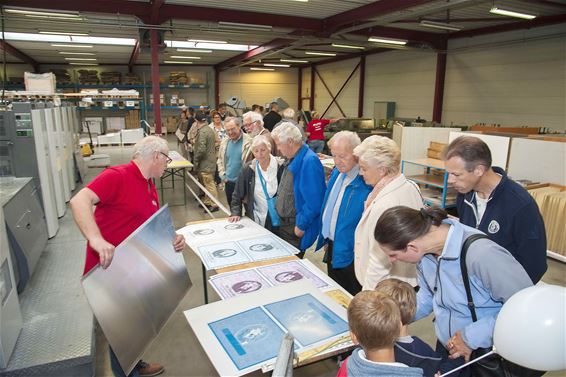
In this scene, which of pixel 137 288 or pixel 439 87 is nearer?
pixel 137 288

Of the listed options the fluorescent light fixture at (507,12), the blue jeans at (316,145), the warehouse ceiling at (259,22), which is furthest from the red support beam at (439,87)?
the blue jeans at (316,145)

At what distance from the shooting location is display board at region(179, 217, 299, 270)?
96.5 inches

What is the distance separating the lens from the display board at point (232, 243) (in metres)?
2.45

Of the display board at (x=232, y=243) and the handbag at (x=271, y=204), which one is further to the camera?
the handbag at (x=271, y=204)

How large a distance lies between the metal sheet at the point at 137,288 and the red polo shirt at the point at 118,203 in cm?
15

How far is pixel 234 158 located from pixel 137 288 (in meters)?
3.21

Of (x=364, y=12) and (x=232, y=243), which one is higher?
(x=364, y=12)

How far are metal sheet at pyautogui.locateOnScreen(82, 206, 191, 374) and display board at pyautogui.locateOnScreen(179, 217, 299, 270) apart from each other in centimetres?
32

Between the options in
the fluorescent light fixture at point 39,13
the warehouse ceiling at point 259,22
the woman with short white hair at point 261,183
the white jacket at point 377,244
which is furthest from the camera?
the warehouse ceiling at point 259,22

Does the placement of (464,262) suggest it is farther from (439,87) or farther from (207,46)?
(207,46)

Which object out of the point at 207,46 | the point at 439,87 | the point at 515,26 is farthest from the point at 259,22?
the point at 515,26

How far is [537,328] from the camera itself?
1.08m

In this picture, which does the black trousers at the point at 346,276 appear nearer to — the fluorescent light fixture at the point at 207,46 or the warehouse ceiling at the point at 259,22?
the warehouse ceiling at the point at 259,22

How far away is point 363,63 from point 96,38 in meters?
9.36
